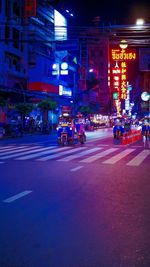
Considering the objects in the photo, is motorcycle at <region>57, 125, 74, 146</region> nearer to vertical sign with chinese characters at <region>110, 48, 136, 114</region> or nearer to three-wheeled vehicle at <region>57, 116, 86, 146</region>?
three-wheeled vehicle at <region>57, 116, 86, 146</region>

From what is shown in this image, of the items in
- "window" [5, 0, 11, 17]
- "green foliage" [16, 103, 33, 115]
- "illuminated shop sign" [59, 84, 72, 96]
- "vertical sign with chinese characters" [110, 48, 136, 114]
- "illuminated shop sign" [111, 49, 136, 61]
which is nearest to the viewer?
"green foliage" [16, 103, 33, 115]

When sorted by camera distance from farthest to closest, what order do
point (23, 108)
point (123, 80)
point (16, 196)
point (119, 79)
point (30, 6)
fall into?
point (119, 79), point (123, 80), point (23, 108), point (30, 6), point (16, 196)

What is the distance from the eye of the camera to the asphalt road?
4.86 metres

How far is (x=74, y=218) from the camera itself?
6738mm

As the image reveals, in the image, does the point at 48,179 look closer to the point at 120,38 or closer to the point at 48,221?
the point at 48,221

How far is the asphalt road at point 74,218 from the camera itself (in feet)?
16.0

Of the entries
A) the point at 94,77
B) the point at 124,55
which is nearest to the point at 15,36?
the point at 124,55

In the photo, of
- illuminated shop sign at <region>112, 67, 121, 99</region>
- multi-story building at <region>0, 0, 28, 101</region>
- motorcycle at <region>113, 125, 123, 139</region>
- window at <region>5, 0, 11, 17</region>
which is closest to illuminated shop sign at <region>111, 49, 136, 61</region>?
multi-story building at <region>0, 0, 28, 101</region>

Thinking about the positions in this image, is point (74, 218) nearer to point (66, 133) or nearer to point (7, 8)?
point (66, 133)

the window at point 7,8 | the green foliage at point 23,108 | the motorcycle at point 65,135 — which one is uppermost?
the window at point 7,8

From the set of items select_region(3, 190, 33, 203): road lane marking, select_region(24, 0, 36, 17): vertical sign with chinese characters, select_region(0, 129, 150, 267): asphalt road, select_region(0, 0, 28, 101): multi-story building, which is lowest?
select_region(0, 129, 150, 267): asphalt road

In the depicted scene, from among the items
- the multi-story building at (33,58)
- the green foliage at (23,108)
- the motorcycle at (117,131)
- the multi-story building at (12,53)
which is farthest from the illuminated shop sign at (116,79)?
the motorcycle at (117,131)

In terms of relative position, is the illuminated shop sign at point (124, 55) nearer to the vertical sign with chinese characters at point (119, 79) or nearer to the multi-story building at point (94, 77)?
the multi-story building at point (94, 77)

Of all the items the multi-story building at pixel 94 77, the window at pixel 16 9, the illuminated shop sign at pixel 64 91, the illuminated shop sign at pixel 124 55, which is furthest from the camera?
the multi-story building at pixel 94 77
